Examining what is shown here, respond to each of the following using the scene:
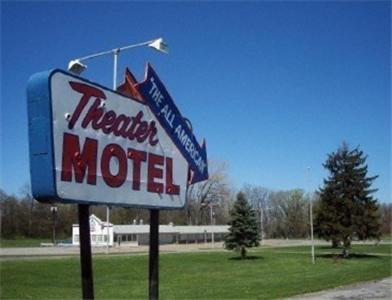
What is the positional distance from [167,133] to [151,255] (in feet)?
5.49

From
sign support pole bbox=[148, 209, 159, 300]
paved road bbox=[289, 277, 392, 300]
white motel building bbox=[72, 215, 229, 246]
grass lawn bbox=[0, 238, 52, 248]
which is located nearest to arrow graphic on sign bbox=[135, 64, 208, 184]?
sign support pole bbox=[148, 209, 159, 300]

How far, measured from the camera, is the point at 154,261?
7.72m

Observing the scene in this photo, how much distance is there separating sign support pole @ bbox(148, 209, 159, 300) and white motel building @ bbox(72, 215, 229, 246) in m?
68.4

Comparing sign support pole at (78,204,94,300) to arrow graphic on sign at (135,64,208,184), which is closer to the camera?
sign support pole at (78,204,94,300)

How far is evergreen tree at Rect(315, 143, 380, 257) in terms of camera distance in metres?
43.9

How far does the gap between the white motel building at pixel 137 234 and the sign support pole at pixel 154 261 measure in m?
68.4

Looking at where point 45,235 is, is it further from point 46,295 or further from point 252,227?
point 46,295

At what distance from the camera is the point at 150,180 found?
22.9ft

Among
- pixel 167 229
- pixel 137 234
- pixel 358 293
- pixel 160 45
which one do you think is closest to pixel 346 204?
pixel 358 293

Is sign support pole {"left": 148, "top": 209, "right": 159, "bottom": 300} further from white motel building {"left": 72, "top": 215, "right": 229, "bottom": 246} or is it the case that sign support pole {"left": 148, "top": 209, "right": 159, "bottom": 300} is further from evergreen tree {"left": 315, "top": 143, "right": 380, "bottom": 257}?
white motel building {"left": 72, "top": 215, "right": 229, "bottom": 246}

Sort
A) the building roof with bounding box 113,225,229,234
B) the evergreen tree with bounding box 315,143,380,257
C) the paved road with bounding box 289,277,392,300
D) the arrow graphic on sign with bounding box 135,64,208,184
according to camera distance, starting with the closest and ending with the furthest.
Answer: the arrow graphic on sign with bounding box 135,64,208,184 < the paved road with bounding box 289,277,392,300 < the evergreen tree with bounding box 315,143,380,257 < the building roof with bounding box 113,225,229,234

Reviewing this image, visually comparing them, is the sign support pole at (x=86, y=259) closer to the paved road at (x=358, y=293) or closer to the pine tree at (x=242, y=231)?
the paved road at (x=358, y=293)

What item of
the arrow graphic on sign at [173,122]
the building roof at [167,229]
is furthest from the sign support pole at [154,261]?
the building roof at [167,229]

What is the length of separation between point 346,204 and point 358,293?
26692 millimetres
